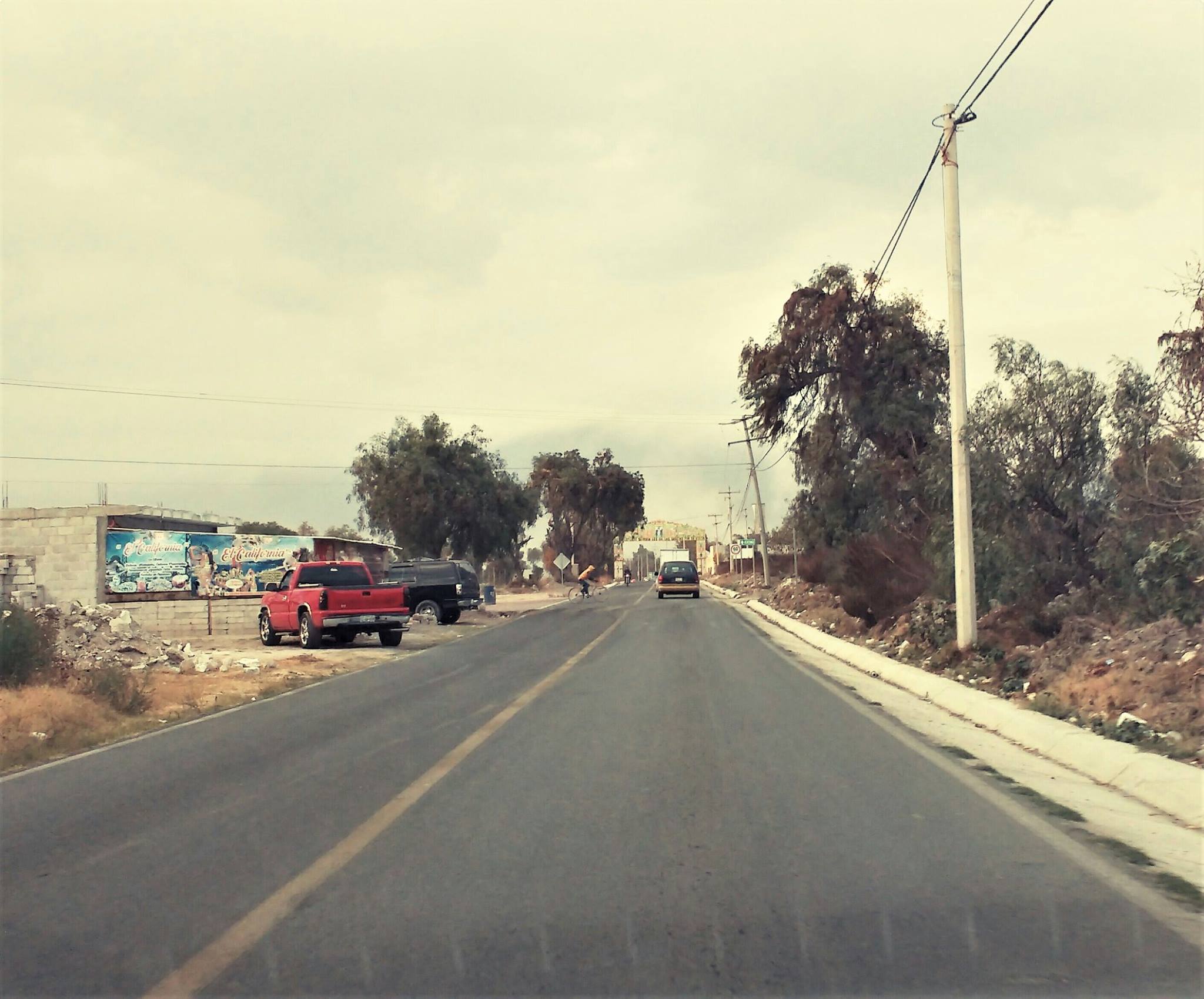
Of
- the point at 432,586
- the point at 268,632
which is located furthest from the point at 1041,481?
the point at 432,586

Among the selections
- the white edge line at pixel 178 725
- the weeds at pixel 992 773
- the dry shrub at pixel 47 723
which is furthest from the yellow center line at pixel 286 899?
the dry shrub at pixel 47 723

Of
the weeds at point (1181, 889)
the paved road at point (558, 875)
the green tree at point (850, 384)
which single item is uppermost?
the green tree at point (850, 384)

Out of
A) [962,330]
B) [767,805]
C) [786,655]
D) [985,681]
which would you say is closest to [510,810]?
[767,805]

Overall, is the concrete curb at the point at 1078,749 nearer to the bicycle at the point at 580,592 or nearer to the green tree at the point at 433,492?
the green tree at the point at 433,492

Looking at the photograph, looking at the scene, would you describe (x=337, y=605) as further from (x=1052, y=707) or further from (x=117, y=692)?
(x=1052, y=707)

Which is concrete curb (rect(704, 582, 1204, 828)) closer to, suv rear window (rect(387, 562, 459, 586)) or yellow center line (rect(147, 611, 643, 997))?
yellow center line (rect(147, 611, 643, 997))

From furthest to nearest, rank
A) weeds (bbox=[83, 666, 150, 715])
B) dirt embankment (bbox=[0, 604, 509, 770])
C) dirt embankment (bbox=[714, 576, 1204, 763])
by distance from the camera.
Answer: weeds (bbox=[83, 666, 150, 715]), dirt embankment (bbox=[0, 604, 509, 770]), dirt embankment (bbox=[714, 576, 1204, 763])

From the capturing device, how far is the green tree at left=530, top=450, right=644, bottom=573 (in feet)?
346

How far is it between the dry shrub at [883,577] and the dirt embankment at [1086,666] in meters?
2.95

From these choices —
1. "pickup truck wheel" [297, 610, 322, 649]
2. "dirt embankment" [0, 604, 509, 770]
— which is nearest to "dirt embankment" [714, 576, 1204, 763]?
"dirt embankment" [0, 604, 509, 770]

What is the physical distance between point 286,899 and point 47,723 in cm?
898

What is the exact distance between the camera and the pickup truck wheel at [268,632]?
2947 cm

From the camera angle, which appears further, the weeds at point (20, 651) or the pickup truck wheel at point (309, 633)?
the pickup truck wheel at point (309, 633)

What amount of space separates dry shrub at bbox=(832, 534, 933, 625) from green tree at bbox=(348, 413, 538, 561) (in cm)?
2866
